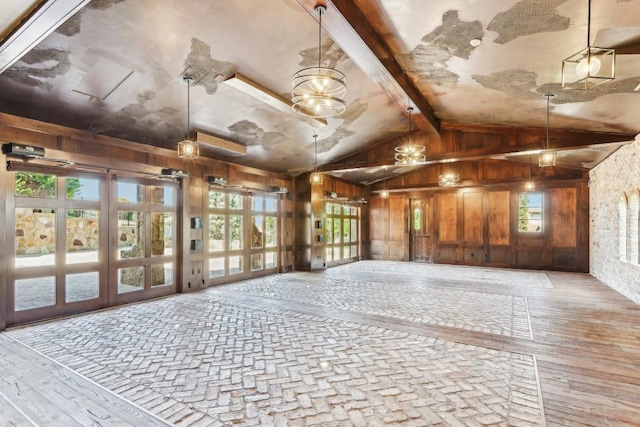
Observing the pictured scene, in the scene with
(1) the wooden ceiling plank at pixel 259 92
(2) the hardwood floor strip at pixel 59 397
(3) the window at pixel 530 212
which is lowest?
(2) the hardwood floor strip at pixel 59 397

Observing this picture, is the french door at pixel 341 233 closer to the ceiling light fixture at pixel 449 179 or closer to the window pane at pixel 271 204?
the window pane at pixel 271 204

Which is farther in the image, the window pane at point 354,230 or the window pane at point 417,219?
the window pane at point 354,230

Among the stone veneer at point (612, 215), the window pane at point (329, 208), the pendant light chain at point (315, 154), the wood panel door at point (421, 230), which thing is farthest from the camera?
the wood panel door at point (421, 230)

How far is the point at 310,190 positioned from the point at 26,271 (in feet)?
22.0

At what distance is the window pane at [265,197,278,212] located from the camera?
915 cm

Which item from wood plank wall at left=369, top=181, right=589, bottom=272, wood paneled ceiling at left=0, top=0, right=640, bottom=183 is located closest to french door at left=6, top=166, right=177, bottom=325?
wood paneled ceiling at left=0, top=0, right=640, bottom=183

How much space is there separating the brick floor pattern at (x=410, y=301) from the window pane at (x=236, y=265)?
43 centimetres

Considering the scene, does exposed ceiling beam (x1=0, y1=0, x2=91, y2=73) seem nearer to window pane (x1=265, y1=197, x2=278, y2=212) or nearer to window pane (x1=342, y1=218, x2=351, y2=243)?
window pane (x1=265, y1=197, x2=278, y2=212)

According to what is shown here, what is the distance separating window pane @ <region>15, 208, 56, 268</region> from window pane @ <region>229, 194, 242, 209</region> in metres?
3.61

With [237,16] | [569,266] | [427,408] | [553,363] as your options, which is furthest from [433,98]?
[569,266]

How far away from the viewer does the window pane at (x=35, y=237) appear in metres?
4.67

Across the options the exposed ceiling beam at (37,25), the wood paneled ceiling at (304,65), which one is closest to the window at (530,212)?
the wood paneled ceiling at (304,65)

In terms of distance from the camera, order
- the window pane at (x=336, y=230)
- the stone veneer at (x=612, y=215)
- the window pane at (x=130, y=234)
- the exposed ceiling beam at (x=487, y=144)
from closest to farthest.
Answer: the window pane at (x=130, y=234) < the stone veneer at (x=612, y=215) < the exposed ceiling beam at (x=487, y=144) < the window pane at (x=336, y=230)

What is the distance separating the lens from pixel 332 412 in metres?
2.50
